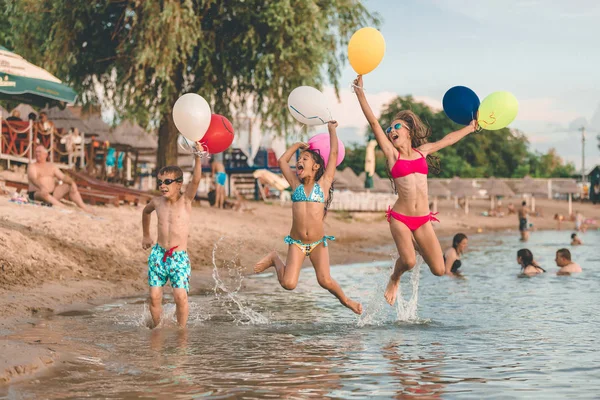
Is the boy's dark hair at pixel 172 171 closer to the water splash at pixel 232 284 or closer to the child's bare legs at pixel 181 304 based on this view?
the child's bare legs at pixel 181 304

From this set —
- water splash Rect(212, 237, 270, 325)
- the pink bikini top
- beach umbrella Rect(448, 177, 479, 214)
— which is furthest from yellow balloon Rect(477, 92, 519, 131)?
beach umbrella Rect(448, 177, 479, 214)

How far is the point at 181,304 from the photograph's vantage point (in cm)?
879

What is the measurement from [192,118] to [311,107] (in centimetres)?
125

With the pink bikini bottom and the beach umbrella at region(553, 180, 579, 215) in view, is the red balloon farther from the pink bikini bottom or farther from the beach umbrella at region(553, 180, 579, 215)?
the beach umbrella at region(553, 180, 579, 215)

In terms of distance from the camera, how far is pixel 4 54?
592 inches

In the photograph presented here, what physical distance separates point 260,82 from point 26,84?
8261 mm

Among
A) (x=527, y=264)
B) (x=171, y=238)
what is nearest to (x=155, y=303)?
(x=171, y=238)

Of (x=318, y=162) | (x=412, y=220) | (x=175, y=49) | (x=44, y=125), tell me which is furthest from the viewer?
(x=44, y=125)

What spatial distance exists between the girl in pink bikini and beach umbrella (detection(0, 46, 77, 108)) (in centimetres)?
888

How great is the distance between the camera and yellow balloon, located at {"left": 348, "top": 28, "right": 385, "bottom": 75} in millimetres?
8570

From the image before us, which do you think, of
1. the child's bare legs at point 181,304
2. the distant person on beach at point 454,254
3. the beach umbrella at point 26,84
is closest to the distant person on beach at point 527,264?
the distant person on beach at point 454,254

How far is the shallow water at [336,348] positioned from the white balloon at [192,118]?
2102 mm

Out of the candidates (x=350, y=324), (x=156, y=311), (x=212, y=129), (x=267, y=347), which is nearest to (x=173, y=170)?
(x=212, y=129)

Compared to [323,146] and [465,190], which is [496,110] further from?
[465,190]
